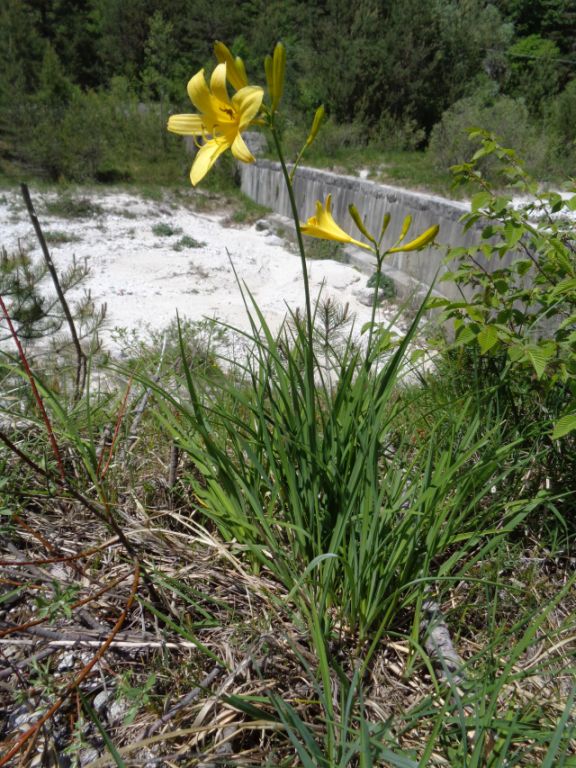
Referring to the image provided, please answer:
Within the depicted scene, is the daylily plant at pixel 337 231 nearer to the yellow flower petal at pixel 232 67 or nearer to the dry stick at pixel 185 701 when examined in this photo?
the yellow flower petal at pixel 232 67

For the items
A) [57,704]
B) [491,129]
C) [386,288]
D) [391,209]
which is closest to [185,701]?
[57,704]

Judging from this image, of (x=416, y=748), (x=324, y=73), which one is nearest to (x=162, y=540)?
(x=416, y=748)

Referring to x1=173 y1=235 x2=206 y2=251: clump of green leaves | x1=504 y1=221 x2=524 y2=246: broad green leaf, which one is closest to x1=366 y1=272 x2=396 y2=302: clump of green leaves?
x1=173 y1=235 x2=206 y2=251: clump of green leaves

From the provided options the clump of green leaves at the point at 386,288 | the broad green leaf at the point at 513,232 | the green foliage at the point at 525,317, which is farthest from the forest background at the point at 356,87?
the broad green leaf at the point at 513,232

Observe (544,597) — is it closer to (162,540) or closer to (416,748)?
(416,748)

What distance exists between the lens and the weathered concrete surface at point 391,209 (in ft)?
17.7

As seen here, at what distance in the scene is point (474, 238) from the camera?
484 centimetres

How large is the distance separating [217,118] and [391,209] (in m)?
6.16

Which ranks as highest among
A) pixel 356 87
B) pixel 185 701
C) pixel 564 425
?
pixel 356 87

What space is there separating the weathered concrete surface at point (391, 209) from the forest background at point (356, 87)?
1.71 meters

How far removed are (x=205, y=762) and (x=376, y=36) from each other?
745 inches

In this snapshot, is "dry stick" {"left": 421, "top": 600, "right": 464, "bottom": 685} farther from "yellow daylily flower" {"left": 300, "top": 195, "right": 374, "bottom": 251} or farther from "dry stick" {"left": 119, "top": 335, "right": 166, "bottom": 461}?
"dry stick" {"left": 119, "top": 335, "right": 166, "bottom": 461}

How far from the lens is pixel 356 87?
1550cm

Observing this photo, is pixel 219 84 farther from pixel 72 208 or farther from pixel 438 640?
pixel 72 208
